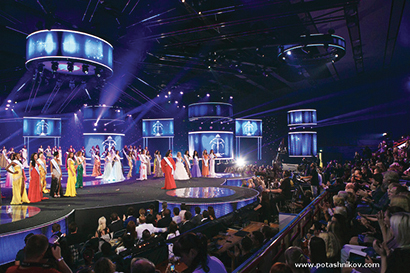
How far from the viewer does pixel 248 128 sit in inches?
777

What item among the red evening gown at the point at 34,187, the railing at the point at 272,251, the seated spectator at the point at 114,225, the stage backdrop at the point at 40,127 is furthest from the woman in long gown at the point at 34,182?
the stage backdrop at the point at 40,127

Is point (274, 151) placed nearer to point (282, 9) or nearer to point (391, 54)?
point (391, 54)

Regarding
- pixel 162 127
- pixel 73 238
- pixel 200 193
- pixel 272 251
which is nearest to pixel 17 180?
pixel 73 238

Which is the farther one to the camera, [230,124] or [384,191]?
[230,124]

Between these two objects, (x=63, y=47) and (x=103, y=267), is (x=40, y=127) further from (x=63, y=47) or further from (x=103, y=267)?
(x=103, y=267)

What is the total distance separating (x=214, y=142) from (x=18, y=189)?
1235 centimetres

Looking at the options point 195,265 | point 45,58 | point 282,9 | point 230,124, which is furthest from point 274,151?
point 195,265

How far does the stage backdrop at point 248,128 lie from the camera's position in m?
19.7

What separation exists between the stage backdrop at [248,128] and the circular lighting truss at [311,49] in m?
9.13

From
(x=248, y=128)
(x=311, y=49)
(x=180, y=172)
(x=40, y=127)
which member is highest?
(x=311, y=49)

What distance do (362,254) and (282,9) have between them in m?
6.17

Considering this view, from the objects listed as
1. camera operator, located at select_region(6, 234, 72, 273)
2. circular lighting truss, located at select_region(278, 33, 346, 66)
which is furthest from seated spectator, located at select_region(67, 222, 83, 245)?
circular lighting truss, located at select_region(278, 33, 346, 66)

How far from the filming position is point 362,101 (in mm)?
15641

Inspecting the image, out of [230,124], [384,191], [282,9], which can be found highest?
[282,9]
